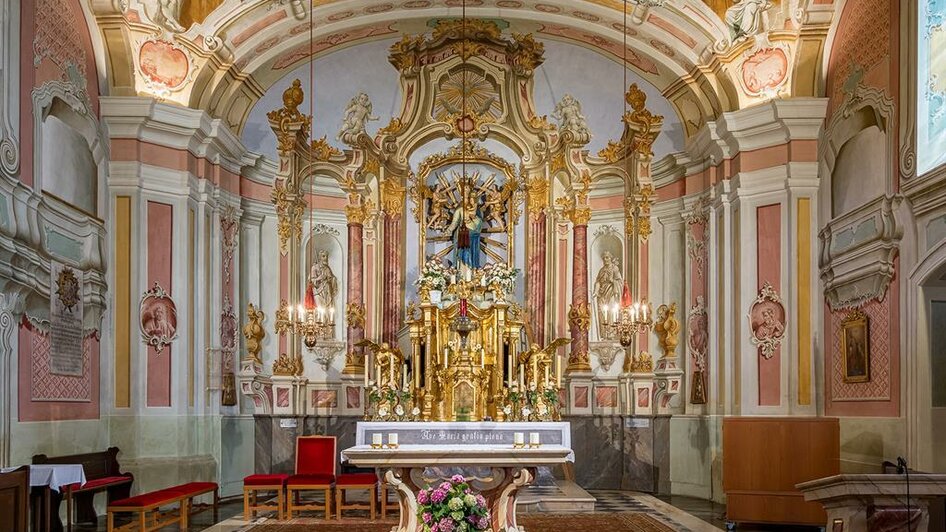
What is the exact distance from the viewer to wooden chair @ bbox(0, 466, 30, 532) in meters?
7.85

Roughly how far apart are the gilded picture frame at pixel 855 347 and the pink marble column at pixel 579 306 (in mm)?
4463

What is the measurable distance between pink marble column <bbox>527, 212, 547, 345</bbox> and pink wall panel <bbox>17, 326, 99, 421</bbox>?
6.47 m

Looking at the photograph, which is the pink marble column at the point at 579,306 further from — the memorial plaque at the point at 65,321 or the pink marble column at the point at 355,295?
the memorial plaque at the point at 65,321

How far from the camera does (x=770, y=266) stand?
12.8m

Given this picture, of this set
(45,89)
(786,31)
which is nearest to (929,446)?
(786,31)

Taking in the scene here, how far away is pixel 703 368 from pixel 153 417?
733 centimetres

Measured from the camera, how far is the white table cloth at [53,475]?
364 inches

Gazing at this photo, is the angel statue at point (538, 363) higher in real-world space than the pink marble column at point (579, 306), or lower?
lower

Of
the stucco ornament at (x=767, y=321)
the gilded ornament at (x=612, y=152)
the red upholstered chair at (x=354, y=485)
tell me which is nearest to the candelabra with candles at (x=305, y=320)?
the red upholstered chair at (x=354, y=485)

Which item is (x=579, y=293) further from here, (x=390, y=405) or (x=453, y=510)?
(x=453, y=510)

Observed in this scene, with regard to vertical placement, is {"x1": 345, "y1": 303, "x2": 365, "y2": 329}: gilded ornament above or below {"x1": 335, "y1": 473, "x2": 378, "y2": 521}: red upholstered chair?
above

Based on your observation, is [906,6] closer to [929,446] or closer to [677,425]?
[929,446]

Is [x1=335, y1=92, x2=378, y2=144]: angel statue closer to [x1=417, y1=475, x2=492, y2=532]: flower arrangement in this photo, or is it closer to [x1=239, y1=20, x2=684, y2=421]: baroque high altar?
[x1=239, y1=20, x2=684, y2=421]: baroque high altar

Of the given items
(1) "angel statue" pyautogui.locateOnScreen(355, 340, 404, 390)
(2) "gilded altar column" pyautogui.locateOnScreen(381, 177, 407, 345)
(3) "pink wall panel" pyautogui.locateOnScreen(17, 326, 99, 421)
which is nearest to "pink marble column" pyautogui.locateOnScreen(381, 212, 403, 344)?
(2) "gilded altar column" pyautogui.locateOnScreen(381, 177, 407, 345)
